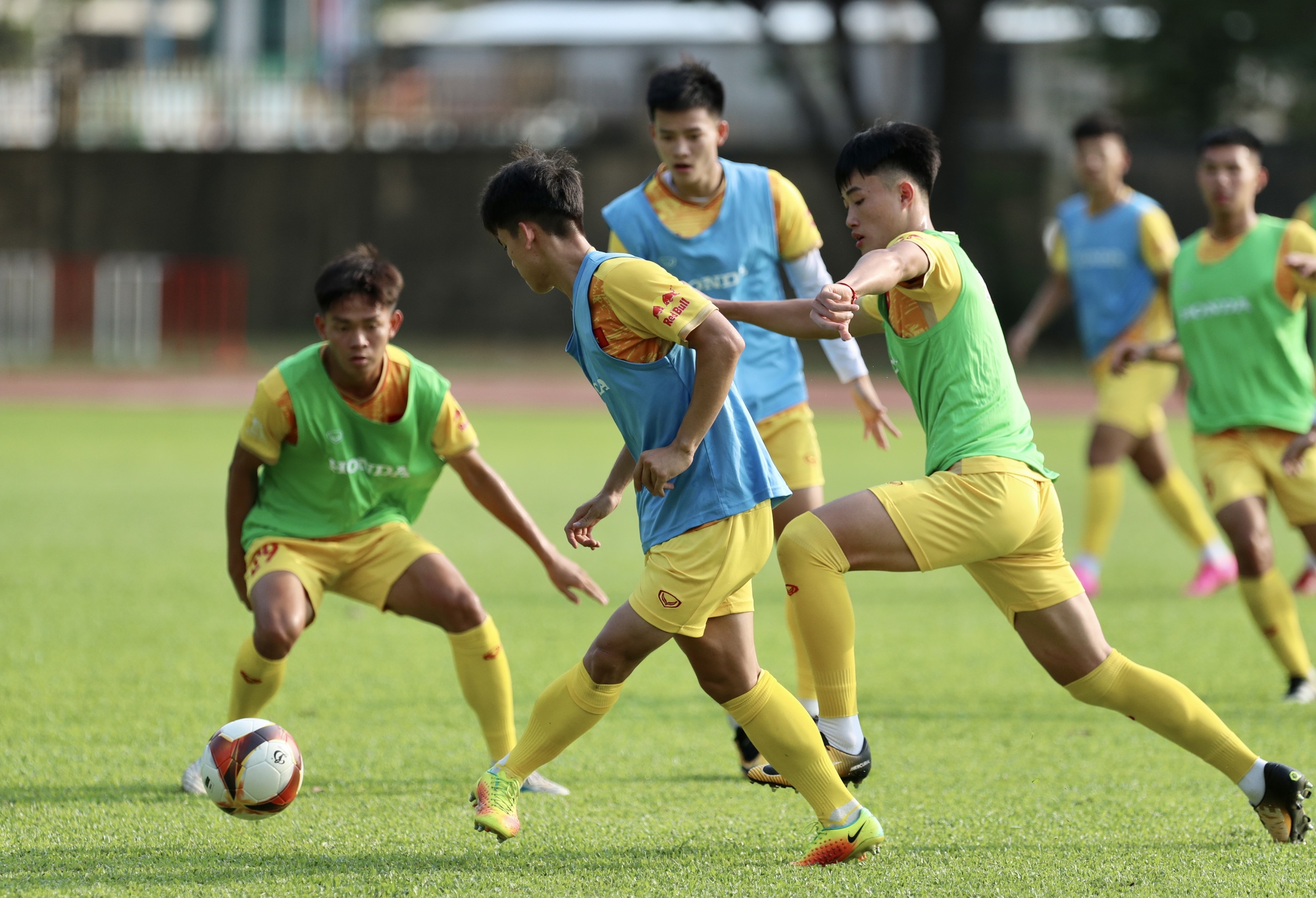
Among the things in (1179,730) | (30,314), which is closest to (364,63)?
(30,314)

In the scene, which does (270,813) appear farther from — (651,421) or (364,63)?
(364,63)

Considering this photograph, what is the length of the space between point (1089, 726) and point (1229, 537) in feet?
3.33

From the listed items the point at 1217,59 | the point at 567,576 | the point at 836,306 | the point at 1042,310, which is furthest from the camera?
the point at 1217,59

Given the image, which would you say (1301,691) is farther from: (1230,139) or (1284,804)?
(1230,139)

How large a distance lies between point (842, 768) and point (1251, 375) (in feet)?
9.58

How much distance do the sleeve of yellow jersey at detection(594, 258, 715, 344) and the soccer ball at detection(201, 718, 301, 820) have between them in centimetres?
159

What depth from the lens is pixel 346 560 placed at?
4840 millimetres

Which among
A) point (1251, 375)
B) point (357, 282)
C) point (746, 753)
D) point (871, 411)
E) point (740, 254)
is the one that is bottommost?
point (746, 753)

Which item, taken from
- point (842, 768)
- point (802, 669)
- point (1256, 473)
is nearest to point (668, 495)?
point (842, 768)

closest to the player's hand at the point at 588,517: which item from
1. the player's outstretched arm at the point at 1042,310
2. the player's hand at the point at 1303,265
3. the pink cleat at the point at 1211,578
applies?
the player's hand at the point at 1303,265

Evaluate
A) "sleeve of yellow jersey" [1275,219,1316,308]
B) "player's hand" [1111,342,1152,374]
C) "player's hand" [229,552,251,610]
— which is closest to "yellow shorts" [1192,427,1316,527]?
"player's hand" [1111,342,1152,374]

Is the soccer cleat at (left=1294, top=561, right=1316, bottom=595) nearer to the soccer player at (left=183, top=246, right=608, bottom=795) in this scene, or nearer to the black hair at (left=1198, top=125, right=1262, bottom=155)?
the black hair at (left=1198, top=125, right=1262, bottom=155)

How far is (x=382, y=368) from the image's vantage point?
483 centimetres

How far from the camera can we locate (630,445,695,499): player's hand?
143 inches
